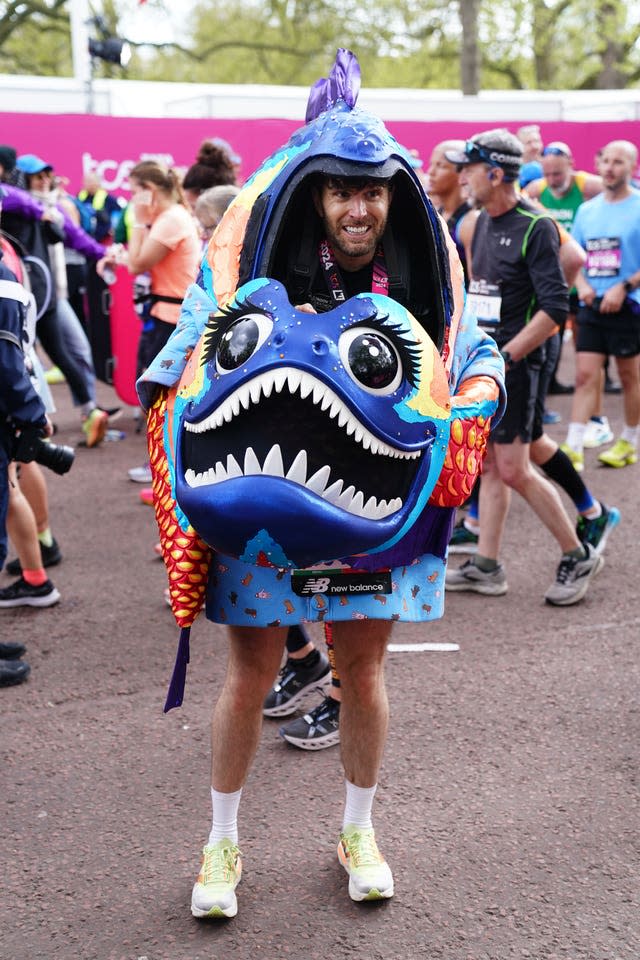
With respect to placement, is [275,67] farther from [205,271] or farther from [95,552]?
[205,271]

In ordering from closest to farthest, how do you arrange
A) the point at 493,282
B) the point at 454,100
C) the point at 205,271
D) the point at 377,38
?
the point at 205,271
the point at 493,282
the point at 454,100
the point at 377,38

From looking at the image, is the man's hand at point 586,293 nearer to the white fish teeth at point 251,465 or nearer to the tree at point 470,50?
the white fish teeth at point 251,465

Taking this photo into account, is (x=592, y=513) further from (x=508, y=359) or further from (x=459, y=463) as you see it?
(x=459, y=463)

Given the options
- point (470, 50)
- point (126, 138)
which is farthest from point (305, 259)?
point (470, 50)

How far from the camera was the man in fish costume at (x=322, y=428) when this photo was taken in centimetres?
206

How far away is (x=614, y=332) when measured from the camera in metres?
7.31

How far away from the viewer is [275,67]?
32531mm

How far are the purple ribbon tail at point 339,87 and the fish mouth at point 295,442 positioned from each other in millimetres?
826

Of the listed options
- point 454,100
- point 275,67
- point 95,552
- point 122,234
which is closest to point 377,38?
point 275,67

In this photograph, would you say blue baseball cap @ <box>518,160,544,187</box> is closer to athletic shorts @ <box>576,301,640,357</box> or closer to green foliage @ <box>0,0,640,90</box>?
athletic shorts @ <box>576,301,640,357</box>

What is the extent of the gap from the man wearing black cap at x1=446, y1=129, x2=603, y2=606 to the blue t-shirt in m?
2.49

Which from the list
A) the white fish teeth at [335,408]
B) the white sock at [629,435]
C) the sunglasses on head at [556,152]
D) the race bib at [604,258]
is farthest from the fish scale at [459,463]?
the sunglasses on head at [556,152]

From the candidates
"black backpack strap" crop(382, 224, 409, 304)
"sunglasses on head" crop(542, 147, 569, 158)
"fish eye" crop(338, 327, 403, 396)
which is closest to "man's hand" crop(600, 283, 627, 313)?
"sunglasses on head" crop(542, 147, 569, 158)

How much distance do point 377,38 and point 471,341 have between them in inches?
1176
